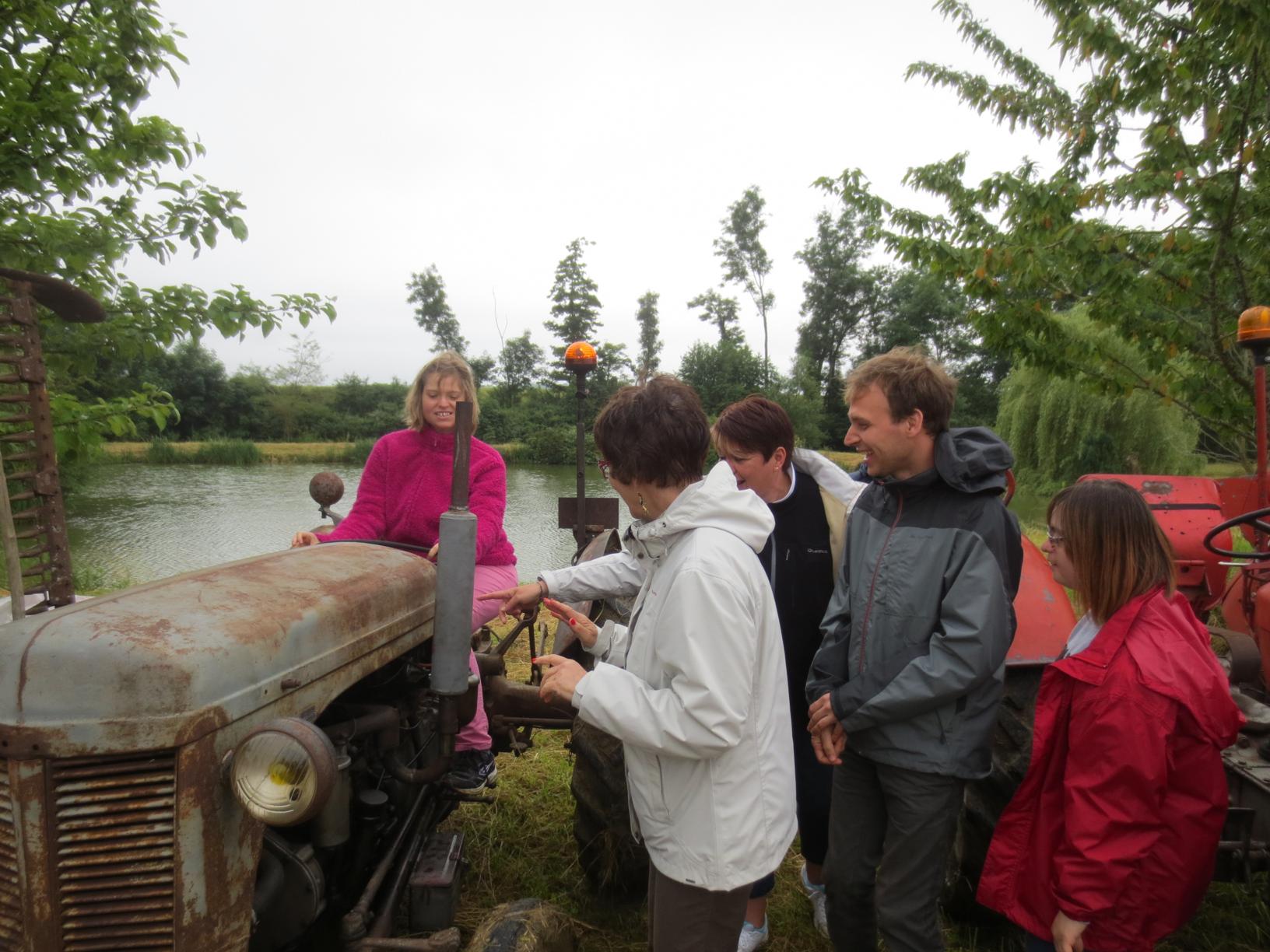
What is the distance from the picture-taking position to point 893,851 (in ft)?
5.79

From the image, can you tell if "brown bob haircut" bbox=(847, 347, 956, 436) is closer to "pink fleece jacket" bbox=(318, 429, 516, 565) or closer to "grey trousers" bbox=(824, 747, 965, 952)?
"grey trousers" bbox=(824, 747, 965, 952)

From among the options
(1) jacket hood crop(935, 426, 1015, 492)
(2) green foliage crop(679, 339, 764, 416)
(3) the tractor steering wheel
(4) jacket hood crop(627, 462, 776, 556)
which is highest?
(2) green foliage crop(679, 339, 764, 416)

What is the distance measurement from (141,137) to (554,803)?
3.69 m

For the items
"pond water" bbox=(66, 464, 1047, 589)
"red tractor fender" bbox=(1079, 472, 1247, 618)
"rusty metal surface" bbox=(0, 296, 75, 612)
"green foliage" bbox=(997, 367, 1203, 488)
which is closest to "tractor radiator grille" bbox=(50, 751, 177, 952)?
"rusty metal surface" bbox=(0, 296, 75, 612)

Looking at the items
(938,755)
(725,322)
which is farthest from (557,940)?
(725,322)

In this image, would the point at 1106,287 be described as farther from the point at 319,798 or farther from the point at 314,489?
the point at 319,798

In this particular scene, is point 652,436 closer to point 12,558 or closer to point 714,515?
point 714,515

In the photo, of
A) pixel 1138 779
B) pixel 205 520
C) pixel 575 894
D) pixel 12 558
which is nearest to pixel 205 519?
pixel 205 520

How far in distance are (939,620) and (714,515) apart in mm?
656

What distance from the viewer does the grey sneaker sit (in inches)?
95.0

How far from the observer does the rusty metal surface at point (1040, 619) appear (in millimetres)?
2240

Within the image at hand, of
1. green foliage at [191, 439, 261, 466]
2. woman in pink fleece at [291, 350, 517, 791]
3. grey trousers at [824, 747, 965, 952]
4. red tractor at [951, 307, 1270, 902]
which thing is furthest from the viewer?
green foliage at [191, 439, 261, 466]

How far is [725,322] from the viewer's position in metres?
35.5

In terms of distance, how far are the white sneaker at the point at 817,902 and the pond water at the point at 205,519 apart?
3.93m
